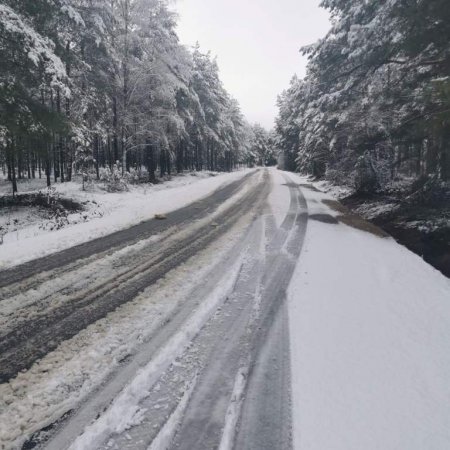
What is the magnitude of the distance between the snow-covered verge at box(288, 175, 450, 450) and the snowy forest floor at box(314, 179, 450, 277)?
140cm

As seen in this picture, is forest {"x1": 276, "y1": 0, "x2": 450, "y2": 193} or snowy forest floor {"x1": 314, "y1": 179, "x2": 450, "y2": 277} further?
forest {"x1": 276, "y1": 0, "x2": 450, "y2": 193}

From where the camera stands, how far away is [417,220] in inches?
384

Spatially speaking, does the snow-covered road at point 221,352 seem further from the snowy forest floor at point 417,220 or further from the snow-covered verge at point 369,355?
the snowy forest floor at point 417,220

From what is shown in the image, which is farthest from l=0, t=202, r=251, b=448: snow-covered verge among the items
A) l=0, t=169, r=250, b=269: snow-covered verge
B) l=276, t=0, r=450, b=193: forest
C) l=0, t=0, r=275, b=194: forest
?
l=0, t=0, r=275, b=194: forest

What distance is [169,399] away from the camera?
280 cm

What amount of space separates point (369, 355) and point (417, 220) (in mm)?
7552

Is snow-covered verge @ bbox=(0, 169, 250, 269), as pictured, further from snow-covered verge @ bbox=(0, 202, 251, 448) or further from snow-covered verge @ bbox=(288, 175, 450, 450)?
snow-covered verge @ bbox=(288, 175, 450, 450)

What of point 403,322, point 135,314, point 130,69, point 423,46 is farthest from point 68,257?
point 130,69

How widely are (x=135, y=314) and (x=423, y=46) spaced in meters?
9.14

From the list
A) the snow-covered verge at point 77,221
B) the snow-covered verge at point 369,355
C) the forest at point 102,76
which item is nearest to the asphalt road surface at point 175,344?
the snow-covered verge at point 369,355

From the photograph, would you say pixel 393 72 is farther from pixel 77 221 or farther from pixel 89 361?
pixel 89 361

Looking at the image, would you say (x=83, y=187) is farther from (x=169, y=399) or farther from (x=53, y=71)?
(x=169, y=399)

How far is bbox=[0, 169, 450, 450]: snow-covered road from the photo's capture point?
252 centimetres

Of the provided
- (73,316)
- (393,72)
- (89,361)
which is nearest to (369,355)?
(89,361)
